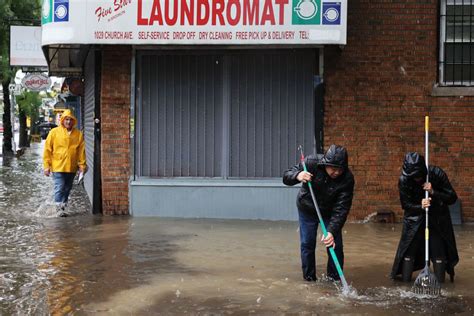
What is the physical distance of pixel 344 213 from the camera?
6223mm

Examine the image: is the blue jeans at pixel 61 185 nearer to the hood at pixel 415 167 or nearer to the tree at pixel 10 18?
the hood at pixel 415 167

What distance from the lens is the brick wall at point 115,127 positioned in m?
10.4

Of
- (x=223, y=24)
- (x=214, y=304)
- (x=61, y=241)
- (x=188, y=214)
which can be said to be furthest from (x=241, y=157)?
(x=214, y=304)

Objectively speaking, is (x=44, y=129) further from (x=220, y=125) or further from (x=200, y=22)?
(x=200, y=22)

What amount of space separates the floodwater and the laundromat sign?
2748 millimetres

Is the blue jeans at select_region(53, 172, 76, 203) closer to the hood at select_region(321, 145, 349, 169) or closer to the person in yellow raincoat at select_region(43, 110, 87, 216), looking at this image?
the person in yellow raincoat at select_region(43, 110, 87, 216)

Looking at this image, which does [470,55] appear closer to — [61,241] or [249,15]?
[249,15]

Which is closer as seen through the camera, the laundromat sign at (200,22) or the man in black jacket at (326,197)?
the man in black jacket at (326,197)

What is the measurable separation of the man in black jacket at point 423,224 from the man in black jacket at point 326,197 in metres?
0.61

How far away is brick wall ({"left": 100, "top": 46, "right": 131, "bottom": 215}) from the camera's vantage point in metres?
10.4

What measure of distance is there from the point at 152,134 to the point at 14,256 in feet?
11.8

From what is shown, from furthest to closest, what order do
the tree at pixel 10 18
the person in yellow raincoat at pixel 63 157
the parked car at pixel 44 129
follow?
the parked car at pixel 44 129 → the tree at pixel 10 18 → the person in yellow raincoat at pixel 63 157

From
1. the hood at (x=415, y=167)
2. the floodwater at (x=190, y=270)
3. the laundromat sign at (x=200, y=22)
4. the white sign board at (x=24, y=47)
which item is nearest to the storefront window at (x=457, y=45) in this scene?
the laundromat sign at (x=200, y=22)

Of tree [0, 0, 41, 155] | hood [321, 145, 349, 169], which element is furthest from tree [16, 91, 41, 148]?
hood [321, 145, 349, 169]
